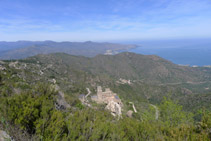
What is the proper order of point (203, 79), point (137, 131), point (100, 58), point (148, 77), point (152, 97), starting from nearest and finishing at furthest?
point (137, 131) < point (152, 97) < point (203, 79) < point (148, 77) < point (100, 58)

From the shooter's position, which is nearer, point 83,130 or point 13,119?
point 13,119

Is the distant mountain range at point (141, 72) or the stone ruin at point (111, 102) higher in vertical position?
the stone ruin at point (111, 102)

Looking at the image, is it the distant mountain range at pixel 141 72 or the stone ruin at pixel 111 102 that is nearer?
the stone ruin at pixel 111 102

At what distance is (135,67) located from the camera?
6619 inches

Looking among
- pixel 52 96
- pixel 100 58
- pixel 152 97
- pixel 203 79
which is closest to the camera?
pixel 52 96

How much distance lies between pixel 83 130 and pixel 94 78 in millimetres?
79977

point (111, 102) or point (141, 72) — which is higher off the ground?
point (111, 102)

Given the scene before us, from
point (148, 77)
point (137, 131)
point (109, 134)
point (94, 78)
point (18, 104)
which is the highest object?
point (18, 104)

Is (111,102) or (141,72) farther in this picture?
(141,72)

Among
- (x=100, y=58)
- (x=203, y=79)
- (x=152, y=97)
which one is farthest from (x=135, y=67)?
(x=152, y=97)

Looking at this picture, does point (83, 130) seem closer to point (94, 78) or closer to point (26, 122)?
point (26, 122)

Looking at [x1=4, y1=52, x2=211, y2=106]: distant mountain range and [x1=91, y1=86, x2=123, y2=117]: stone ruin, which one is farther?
[x1=4, y1=52, x2=211, y2=106]: distant mountain range

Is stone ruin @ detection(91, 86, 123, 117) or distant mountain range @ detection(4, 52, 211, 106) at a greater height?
stone ruin @ detection(91, 86, 123, 117)

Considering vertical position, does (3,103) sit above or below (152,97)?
above
